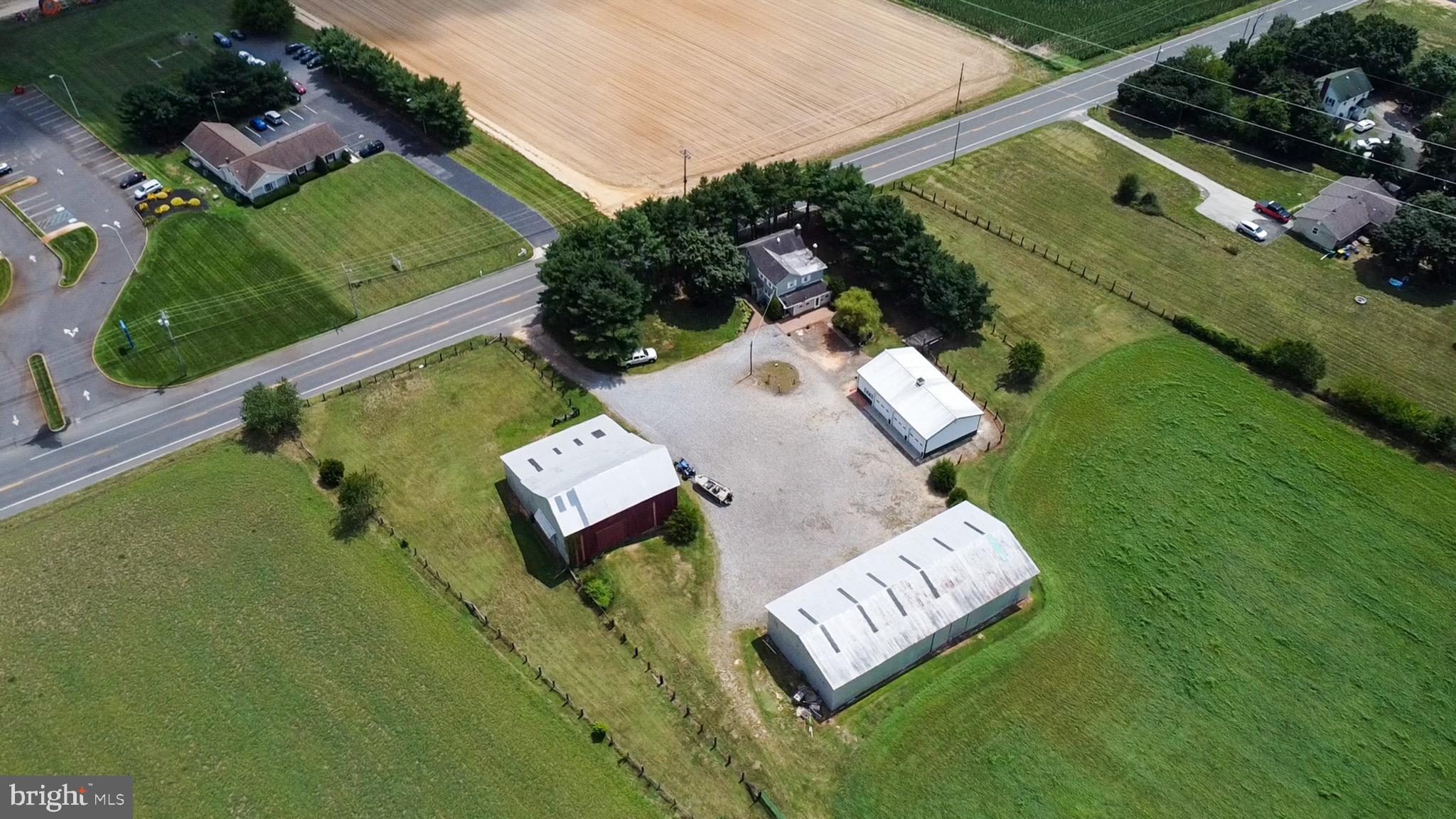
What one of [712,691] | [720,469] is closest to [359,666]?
[712,691]

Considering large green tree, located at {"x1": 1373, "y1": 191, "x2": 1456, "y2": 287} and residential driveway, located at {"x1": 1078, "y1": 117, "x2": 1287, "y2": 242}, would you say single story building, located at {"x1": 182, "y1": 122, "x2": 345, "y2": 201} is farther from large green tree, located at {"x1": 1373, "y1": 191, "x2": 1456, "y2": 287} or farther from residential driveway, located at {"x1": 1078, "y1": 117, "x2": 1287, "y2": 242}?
large green tree, located at {"x1": 1373, "y1": 191, "x2": 1456, "y2": 287}

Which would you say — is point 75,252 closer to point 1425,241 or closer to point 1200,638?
point 1200,638

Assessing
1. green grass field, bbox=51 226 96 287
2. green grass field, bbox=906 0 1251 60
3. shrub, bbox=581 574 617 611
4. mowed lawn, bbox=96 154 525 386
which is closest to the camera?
shrub, bbox=581 574 617 611

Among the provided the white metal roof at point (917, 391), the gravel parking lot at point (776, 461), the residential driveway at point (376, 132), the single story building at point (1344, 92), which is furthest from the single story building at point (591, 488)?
the single story building at point (1344, 92)

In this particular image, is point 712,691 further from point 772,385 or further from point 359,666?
point 772,385

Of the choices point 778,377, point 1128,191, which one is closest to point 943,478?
point 778,377

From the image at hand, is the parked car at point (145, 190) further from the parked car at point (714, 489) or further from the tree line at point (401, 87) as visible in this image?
the parked car at point (714, 489)

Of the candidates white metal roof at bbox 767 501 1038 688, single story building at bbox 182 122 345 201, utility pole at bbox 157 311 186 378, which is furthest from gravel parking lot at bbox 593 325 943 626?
single story building at bbox 182 122 345 201
